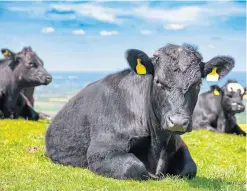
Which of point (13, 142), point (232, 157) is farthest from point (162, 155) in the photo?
point (232, 157)

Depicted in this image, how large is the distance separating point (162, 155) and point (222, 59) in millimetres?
2280

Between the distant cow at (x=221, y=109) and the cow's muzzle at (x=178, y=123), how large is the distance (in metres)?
Result: 20.3

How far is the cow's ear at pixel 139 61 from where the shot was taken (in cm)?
1058

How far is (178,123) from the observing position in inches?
368

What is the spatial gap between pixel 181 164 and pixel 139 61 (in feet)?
7.77

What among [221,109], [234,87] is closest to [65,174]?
[221,109]

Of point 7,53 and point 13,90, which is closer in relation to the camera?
point 13,90

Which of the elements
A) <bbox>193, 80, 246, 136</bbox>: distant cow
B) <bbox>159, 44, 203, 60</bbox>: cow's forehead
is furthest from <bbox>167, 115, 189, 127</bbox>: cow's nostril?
<bbox>193, 80, 246, 136</bbox>: distant cow

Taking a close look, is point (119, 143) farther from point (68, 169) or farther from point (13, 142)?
point (13, 142)

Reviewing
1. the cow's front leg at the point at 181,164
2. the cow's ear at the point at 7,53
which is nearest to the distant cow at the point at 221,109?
the cow's ear at the point at 7,53

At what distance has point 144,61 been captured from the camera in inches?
416

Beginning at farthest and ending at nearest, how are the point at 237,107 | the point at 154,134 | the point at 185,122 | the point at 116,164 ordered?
the point at 237,107, the point at 154,134, the point at 116,164, the point at 185,122

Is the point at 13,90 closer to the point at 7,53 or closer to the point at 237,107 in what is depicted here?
the point at 7,53

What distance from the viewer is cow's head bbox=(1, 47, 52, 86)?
25.4 metres
